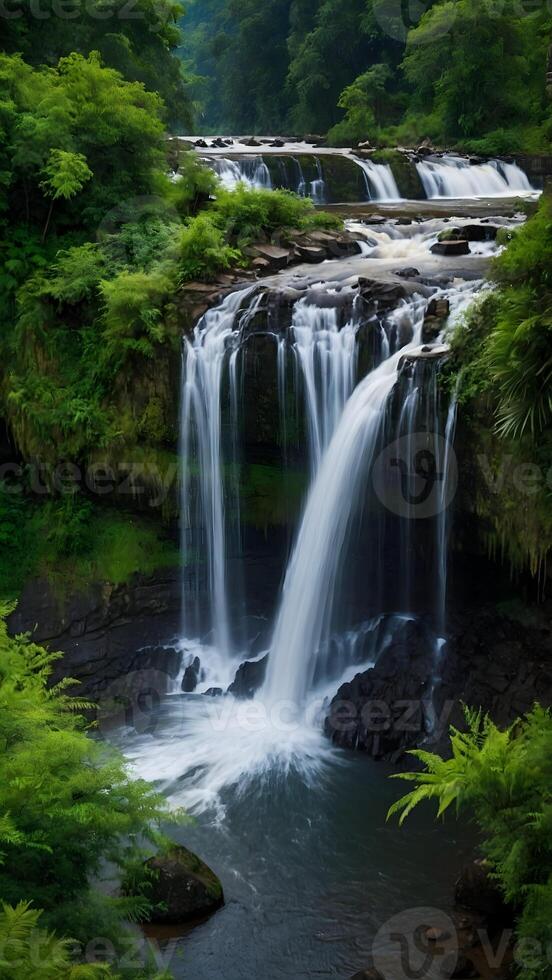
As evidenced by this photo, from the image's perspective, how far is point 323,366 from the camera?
1350cm

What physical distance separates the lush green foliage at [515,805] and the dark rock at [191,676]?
5.87 meters

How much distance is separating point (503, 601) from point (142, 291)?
22.9 feet

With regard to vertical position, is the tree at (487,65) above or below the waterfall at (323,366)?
above

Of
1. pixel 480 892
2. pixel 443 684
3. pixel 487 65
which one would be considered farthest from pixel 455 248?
pixel 487 65

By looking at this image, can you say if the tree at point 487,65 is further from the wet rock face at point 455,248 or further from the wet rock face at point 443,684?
the wet rock face at point 443,684

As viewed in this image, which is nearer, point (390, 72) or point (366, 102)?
point (366, 102)

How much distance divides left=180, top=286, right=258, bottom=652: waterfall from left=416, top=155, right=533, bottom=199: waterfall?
1267 cm

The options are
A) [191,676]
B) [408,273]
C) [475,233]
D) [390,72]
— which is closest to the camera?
[191,676]

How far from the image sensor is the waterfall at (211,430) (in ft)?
46.6

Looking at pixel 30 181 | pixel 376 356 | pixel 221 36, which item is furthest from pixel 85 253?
pixel 221 36

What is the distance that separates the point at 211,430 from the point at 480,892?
299 inches

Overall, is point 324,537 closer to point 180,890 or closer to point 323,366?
point 323,366

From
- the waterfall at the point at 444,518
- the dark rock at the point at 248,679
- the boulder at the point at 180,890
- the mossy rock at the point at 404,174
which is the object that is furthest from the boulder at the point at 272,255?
the boulder at the point at 180,890

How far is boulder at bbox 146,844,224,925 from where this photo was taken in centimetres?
918
